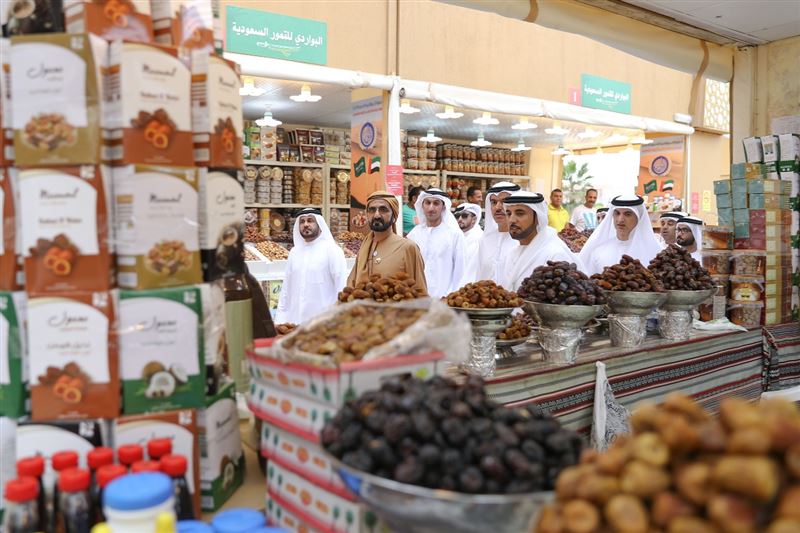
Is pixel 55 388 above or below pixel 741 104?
below

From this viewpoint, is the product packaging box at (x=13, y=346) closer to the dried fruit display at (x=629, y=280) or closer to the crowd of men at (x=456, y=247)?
the dried fruit display at (x=629, y=280)

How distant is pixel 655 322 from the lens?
373cm

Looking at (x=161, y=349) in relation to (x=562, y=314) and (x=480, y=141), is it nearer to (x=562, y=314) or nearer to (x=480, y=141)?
(x=562, y=314)

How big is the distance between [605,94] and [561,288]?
26.7 feet

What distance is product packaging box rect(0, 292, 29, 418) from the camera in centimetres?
155

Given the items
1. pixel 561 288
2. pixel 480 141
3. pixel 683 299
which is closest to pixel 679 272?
pixel 683 299

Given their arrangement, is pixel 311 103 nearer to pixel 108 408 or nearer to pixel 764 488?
pixel 108 408

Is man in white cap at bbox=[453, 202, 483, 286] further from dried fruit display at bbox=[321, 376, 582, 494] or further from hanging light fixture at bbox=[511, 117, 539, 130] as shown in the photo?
dried fruit display at bbox=[321, 376, 582, 494]

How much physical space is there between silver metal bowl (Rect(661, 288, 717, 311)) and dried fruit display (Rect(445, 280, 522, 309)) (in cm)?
110

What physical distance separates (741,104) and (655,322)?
2.80 meters

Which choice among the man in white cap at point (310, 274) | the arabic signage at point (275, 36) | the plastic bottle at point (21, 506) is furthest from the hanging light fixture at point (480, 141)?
the plastic bottle at point (21, 506)

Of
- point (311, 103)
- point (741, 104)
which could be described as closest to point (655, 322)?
point (741, 104)

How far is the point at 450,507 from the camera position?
106 cm

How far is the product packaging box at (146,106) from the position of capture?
150cm
